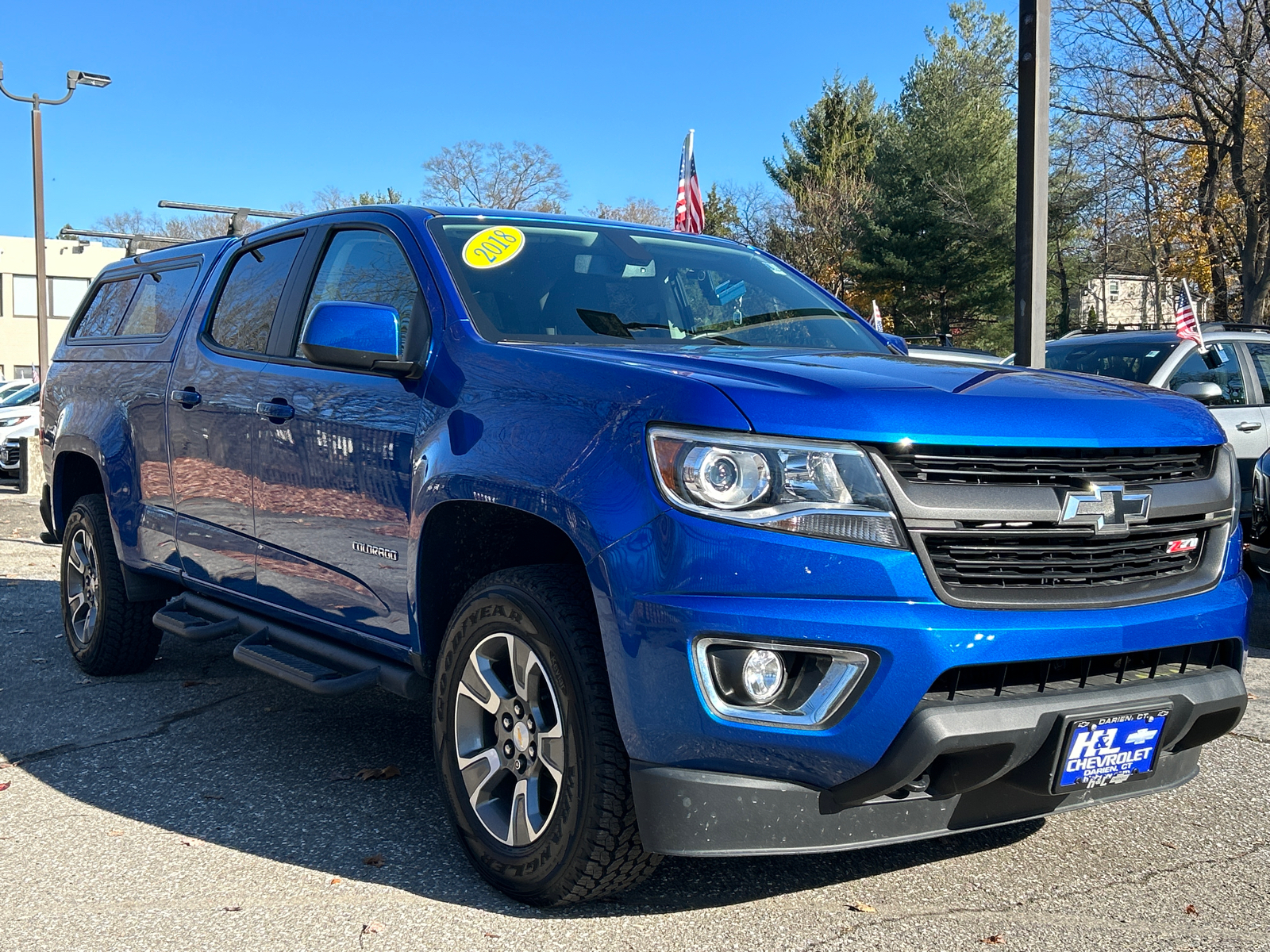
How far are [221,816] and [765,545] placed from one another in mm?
2220

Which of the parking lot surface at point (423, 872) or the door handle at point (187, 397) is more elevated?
the door handle at point (187, 397)

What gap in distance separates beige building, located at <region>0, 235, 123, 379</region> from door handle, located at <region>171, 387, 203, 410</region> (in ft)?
211

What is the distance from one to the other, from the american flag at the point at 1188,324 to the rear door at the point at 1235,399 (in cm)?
12

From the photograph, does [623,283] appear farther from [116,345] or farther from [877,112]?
[877,112]

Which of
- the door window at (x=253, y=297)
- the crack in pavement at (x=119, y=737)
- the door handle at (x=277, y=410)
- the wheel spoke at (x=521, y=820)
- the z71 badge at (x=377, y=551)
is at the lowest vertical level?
the crack in pavement at (x=119, y=737)

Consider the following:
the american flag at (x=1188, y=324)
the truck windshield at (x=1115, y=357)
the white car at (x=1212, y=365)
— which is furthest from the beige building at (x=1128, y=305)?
the truck windshield at (x=1115, y=357)

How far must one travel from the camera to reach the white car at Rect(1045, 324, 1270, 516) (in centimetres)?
965

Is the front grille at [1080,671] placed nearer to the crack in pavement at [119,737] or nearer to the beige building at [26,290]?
the crack in pavement at [119,737]

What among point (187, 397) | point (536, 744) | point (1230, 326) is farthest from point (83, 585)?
point (1230, 326)

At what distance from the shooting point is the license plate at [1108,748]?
8.91ft

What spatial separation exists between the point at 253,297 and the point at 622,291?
1630 millimetres

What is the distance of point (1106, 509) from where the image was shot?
2822 millimetres

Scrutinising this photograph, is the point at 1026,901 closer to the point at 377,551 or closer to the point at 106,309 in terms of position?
the point at 377,551

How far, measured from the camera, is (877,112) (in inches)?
2026
